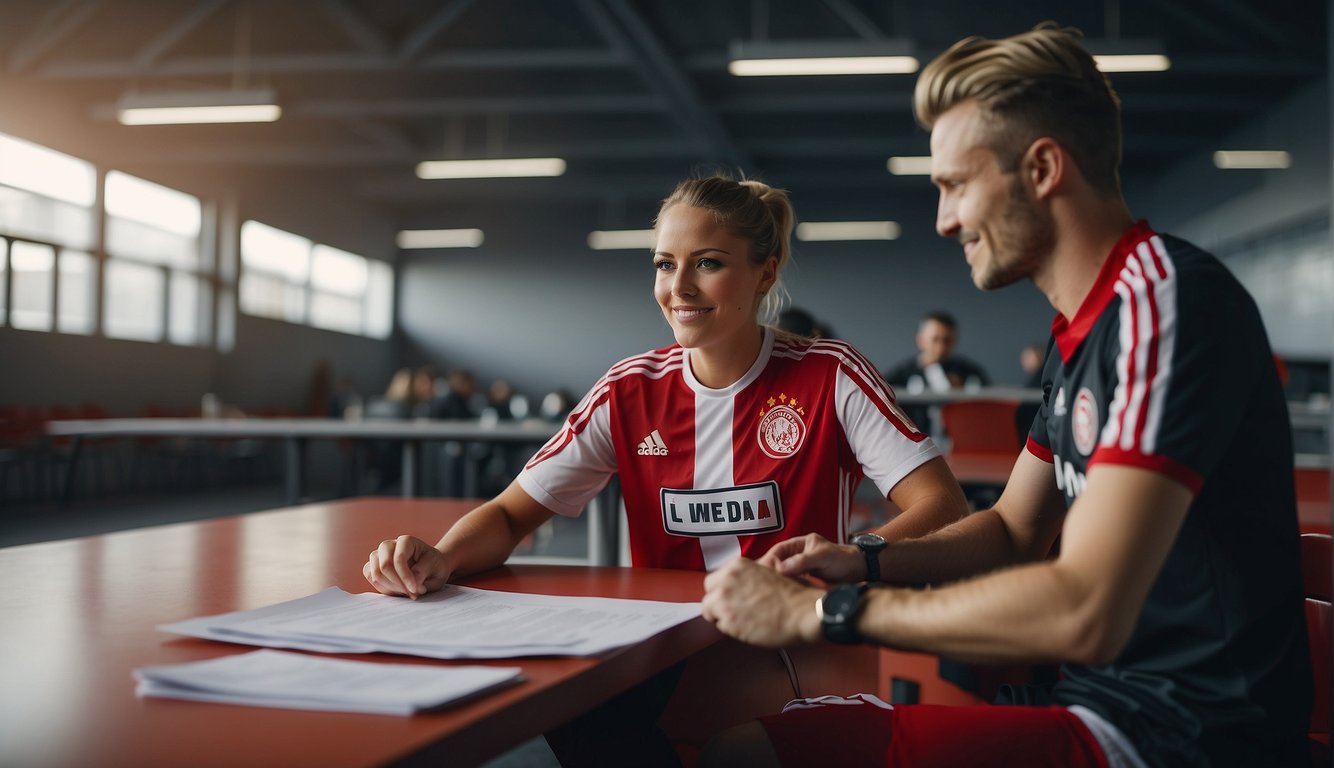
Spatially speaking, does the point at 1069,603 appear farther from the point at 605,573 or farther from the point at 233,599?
the point at 233,599

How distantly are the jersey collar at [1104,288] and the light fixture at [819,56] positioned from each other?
6040mm

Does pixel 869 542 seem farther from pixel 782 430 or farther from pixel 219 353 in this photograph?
pixel 219 353

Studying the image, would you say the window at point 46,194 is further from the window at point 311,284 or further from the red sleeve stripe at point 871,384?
the red sleeve stripe at point 871,384

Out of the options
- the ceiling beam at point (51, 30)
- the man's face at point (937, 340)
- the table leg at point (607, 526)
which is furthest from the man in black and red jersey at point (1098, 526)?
the ceiling beam at point (51, 30)

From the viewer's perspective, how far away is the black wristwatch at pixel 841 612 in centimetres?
86

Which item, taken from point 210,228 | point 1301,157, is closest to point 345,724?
point 1301,157

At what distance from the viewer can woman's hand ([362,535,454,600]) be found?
3.72ft

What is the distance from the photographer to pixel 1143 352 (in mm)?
859

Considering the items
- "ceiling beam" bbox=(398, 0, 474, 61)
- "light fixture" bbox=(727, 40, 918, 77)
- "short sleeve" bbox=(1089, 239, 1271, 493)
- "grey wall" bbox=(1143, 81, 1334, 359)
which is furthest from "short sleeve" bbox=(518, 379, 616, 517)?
"grey wall" bbox=(1143, 81, 1334, 359)

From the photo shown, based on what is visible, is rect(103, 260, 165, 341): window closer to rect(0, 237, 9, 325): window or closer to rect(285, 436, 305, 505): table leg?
rect(0, 237, 9, 325): window

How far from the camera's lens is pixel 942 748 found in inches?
35.2

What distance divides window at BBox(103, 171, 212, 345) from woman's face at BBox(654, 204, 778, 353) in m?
9.80

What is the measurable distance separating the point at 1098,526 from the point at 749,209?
1.05 m

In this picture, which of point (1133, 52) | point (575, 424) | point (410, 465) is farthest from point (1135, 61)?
point (575, 424)
